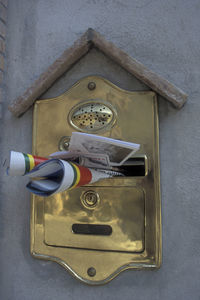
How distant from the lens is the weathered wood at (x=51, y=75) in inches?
32.8

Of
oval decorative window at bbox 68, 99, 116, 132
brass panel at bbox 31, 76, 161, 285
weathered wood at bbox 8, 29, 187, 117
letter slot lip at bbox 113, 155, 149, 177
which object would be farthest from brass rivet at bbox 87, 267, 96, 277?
weathered wood at bbox 8, 29, 187, 117

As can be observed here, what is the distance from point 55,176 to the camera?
57 cm

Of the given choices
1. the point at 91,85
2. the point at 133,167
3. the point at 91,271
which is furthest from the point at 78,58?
Answer: the point at 91,271

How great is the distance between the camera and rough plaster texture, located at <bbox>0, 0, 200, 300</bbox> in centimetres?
75

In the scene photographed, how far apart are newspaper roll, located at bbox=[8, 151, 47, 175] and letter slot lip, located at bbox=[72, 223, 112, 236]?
28cm

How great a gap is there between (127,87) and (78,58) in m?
0.19

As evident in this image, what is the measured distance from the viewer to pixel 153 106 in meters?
0.79

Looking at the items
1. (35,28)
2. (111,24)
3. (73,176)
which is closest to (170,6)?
(111,24)

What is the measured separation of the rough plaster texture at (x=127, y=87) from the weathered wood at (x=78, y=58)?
32mm

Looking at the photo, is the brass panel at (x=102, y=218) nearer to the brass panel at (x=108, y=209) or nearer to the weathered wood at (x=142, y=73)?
the brass panel at (x=108, y=209)

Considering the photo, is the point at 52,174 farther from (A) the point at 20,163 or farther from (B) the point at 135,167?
(B) the point at 135,167

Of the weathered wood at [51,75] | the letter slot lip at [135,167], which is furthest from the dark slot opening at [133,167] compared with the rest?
the weathered wood at [51,75]

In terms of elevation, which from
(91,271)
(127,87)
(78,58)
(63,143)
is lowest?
(91,271)

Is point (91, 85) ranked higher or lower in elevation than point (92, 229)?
higher
